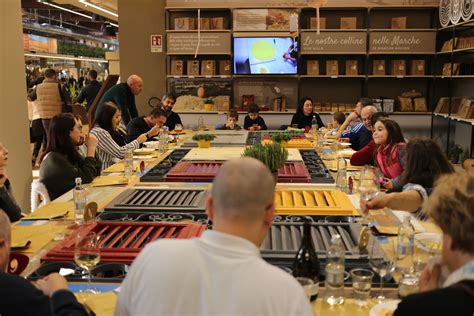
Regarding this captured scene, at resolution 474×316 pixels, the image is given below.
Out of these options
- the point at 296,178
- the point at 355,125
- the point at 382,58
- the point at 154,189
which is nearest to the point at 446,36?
the point at 382,58

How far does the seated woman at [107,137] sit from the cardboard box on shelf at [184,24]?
4.06 meters

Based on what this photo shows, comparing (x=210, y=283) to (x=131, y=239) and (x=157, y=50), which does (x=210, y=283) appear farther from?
(x=157, y=50)

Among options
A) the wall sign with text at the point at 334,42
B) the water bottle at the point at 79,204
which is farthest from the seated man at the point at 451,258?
the wall sign with text at the point at 334,42

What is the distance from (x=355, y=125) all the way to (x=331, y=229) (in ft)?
14.8

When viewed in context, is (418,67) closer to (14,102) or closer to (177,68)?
(177,68)

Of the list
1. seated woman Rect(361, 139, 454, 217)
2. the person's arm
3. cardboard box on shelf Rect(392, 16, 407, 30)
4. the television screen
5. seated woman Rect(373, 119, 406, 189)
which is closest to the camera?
seated woman Rect(361, 139, 454, 217)

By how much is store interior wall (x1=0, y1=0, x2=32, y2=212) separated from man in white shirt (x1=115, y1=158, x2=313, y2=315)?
4018 mm

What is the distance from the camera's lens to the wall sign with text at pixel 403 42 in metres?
8.66

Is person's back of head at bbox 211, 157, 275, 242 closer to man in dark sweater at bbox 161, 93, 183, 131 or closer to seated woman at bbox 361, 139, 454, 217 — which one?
seated woman at bbox 361, 139, 454, 217

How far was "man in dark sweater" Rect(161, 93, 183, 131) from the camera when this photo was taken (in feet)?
25.0

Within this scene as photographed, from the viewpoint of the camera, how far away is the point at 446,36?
8844 mm

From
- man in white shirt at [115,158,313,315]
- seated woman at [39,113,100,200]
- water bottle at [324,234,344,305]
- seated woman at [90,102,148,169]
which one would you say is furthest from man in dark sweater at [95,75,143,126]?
man in white shirt at [115,158,313,315]

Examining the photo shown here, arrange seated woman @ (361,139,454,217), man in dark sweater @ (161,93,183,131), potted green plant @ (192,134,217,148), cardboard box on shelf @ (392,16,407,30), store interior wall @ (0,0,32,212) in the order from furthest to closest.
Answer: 1. cardboard box on shelf @ (392,16,407,30)
2. man in dark sweater @ (161,93,183,131)
3. potted green plant @ (192,134,217,148)
4. store interior wall @ (0,0,32,212)
5. seated woman @ (361,139,454,217)

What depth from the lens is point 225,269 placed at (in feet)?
Answer: 4.12
